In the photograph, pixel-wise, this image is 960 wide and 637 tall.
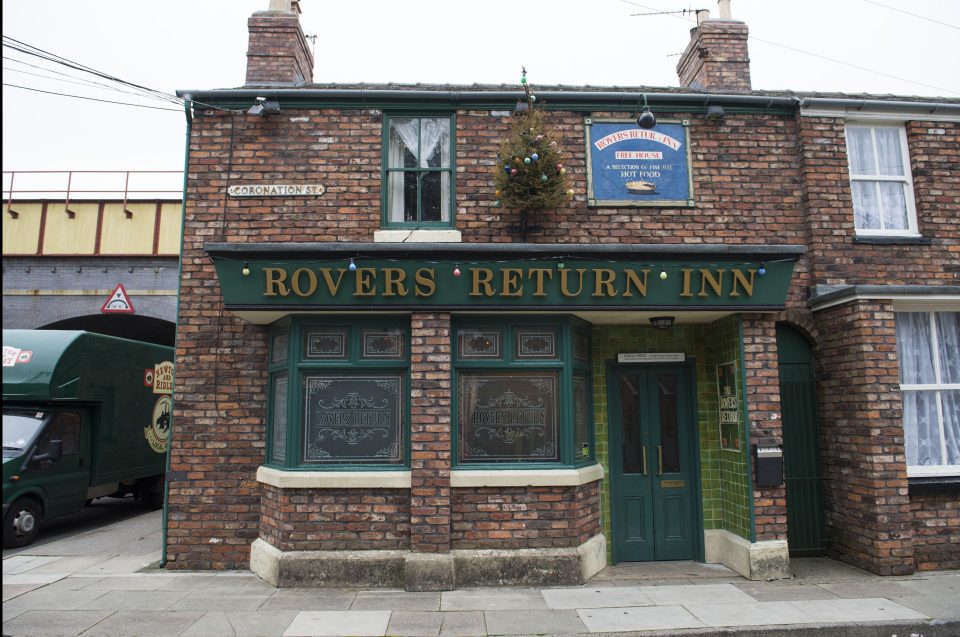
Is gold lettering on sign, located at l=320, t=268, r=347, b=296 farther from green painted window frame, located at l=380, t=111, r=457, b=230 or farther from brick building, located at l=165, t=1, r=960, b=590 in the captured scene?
green painted window frame, located at l=380, t=111, r=457, b=230

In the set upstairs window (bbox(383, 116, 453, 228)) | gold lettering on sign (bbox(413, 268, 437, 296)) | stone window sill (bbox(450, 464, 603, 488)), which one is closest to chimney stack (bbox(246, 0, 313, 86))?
upstairs window (bbox(383, 116, 453, 228))

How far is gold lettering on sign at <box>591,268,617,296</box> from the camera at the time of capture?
7.76m

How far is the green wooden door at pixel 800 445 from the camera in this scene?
8477mm

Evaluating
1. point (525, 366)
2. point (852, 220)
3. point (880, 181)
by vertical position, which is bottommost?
point (525, 366)

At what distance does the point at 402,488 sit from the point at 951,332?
752cm

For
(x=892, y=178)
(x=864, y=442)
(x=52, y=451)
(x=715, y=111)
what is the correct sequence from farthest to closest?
(x=52, y=451), (x=892, y=178), (x=715, y=111), (x=864, y=442)

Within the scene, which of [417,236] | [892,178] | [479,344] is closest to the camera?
[479,344]

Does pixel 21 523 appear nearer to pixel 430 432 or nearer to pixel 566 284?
pixel 430 432

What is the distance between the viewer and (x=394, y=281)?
299 inches

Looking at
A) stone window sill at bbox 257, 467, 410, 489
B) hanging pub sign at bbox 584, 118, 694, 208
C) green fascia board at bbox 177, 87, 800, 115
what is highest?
green fascia board at bbox 177, 87, 800, 115

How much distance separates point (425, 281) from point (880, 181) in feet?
21.5

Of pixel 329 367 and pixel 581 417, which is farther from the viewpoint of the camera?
pixel 581 417

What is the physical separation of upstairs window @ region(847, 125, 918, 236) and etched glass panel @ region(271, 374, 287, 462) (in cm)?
798

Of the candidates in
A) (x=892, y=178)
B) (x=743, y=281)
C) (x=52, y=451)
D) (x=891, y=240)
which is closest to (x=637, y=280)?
(x=743, y=281)
